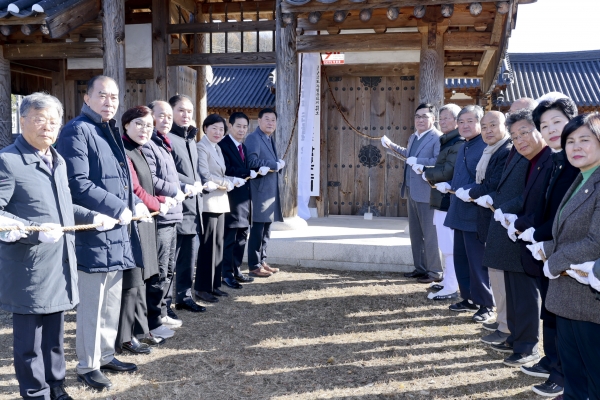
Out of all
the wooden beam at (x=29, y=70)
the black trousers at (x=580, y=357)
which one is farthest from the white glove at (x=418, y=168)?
the wooden beam at (x=29, y=70)

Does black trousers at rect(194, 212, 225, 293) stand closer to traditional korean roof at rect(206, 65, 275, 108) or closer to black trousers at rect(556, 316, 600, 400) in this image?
black trousers at rect(556, 316, 600, 400)

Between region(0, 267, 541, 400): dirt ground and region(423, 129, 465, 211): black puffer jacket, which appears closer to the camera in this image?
region(0, 267, 541, 400): dirt ground

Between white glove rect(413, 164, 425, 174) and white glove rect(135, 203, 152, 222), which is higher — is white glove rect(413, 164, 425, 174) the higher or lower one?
the higher one

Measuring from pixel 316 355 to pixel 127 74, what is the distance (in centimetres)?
696

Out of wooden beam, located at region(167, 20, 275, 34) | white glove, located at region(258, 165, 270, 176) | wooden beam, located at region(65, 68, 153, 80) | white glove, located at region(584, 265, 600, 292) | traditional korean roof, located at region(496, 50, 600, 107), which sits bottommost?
white glove, located at region(584, 265, 600, 292)

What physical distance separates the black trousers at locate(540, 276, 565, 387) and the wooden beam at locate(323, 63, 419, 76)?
6.54 meters

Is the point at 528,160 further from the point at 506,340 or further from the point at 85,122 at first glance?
the point at 85,122

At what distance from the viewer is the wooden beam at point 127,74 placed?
30.9 ft

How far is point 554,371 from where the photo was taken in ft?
11.9

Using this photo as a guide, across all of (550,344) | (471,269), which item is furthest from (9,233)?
(471,269)

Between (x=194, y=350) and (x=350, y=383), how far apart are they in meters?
1.37

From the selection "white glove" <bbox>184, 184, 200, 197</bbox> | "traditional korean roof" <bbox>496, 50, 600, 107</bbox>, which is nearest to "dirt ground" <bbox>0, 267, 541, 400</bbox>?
"white glove" <bbox>184, 184, 200, 197</bbox>

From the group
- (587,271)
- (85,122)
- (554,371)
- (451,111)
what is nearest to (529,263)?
(554,371)

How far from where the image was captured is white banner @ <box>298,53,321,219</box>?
353 inches
